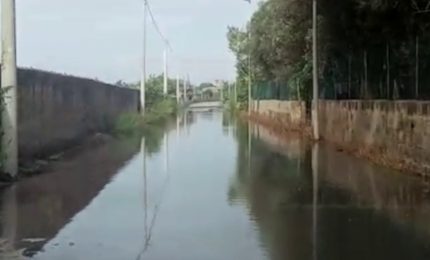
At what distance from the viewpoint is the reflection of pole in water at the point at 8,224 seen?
29.6 feet

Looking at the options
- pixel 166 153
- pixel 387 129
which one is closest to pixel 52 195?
pixel 387 129

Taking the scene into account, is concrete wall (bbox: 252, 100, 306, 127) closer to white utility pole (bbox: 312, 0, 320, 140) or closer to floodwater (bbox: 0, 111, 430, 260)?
white utility pole (bbox: 312, 0, 320, 140)

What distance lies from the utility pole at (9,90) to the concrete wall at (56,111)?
213cm

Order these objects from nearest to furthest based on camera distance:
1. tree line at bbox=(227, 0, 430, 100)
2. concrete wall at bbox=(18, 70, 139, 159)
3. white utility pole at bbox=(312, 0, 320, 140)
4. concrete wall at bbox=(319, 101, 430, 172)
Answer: concrete wall at bbox=(319, 101, 430, 172) → concrete wall at bbox=(18, 70, 139, 159) → tree line at bbox=(227, 0, 430, 100) → white utility pole at bbox=(312, 0, 320, 140)

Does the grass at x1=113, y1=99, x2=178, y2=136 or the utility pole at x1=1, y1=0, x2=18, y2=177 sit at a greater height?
the utility pole at x1=1, y1=0, x2=18, y2=177

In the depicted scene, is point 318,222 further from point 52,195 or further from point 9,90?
point 9,90

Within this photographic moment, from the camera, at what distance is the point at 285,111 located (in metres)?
42.1

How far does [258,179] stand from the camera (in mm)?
16469

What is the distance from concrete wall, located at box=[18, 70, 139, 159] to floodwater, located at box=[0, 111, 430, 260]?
1041mm

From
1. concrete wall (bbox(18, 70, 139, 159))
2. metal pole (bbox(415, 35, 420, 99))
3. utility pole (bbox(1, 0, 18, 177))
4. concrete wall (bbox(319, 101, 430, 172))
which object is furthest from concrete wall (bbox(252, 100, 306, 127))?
utility pole (bbox(1, 0, 18, 177))

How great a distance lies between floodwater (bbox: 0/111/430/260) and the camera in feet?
29.8

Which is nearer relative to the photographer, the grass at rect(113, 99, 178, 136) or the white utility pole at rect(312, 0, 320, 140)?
the white utility pole at rect(312, 0, 320, 140)

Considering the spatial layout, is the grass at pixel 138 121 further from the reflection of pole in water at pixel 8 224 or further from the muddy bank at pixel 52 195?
the reflection of pole in water at pixel 8 224

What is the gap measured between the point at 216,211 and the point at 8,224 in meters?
3.01
